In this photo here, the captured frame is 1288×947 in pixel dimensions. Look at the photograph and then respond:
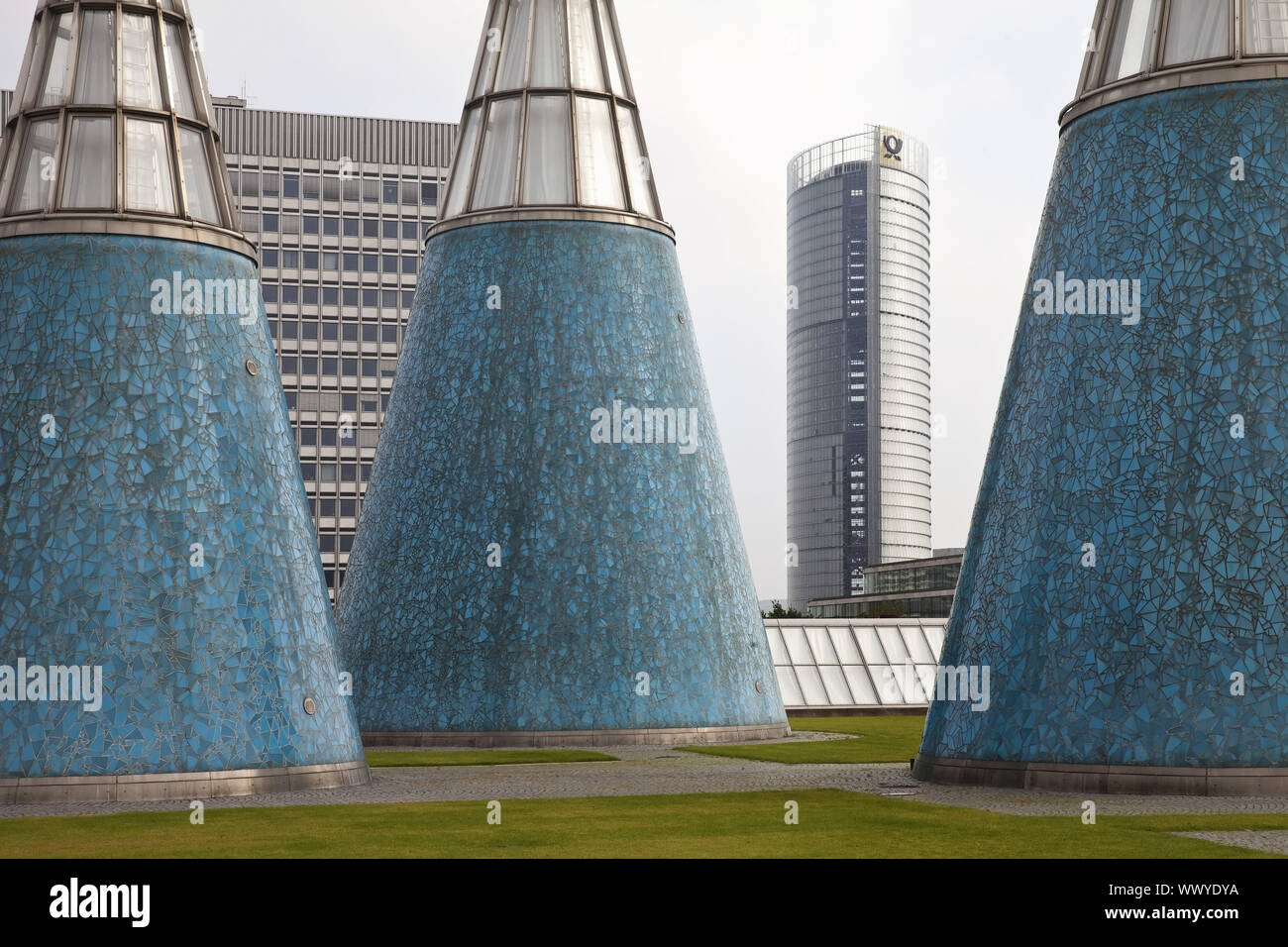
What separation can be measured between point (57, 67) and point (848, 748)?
62.3 feet

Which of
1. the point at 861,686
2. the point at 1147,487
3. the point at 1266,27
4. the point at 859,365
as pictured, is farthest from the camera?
the point at 859,365

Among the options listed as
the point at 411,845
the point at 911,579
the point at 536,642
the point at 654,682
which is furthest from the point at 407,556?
the point at 911,579

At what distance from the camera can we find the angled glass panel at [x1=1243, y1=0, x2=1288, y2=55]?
22594 millimetres

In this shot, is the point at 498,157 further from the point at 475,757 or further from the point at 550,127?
the point at 475,757

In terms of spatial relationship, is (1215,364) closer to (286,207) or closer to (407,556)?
(407,556)

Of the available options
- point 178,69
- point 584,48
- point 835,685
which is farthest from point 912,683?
point 178,69

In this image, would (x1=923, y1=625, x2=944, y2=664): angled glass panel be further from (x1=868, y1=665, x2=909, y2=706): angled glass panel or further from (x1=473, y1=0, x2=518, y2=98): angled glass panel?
(x1=473, y1=0, x2=518, y2=98): angled glass panel

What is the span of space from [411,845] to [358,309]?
348 feet

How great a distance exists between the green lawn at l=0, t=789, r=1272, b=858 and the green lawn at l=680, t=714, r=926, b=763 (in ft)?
27.8

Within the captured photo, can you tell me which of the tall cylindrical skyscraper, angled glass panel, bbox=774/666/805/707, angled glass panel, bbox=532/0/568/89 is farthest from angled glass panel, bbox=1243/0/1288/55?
the tall cylindrical skyscraper

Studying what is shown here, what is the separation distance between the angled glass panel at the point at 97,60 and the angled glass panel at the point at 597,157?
13995 millimetres

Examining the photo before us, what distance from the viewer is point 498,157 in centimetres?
3747

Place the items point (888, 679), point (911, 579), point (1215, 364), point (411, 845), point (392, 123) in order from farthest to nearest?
point (392, 123) → point (911, 579) → point (888, 679) → point (1215, 364) → point (411, 845)

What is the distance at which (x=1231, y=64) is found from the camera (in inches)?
885
